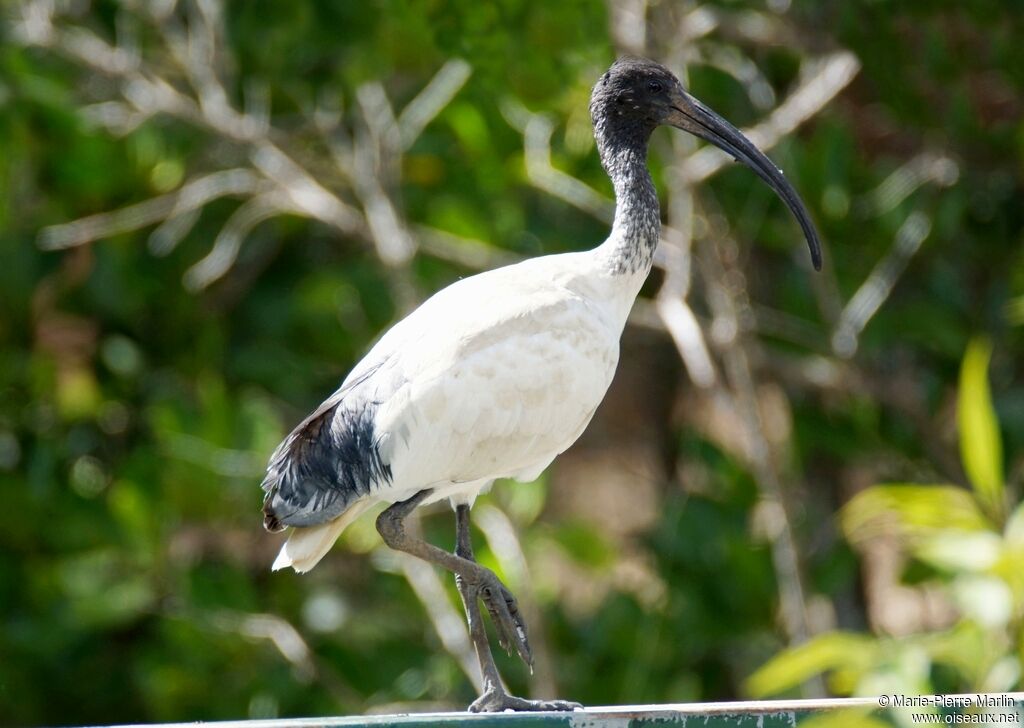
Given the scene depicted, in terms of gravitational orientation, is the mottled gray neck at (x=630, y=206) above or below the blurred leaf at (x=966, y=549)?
above

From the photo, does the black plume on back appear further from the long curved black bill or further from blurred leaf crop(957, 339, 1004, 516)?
blurred leaf crop(957, 339, 1004, 516)

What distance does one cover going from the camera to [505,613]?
11.5ft

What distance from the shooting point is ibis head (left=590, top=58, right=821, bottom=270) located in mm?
3752

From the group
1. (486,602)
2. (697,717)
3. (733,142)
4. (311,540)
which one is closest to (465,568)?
(486,602)

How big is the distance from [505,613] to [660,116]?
3.92 feet

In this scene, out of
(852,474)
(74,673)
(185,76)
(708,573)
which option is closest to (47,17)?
(185,76)

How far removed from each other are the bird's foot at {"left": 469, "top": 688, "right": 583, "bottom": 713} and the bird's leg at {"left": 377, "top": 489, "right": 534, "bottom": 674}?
0.32 ft

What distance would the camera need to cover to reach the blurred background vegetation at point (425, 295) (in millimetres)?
5684

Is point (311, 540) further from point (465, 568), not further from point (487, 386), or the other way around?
point (487, 386)

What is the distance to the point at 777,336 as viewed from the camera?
21.0 ft

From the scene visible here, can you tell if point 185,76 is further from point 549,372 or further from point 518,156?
point 549,372

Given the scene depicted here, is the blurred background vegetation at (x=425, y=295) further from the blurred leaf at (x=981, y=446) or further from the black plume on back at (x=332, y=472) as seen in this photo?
the black plume on back at (x=332, y=472)

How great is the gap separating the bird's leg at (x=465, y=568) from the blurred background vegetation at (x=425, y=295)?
1.84 metres

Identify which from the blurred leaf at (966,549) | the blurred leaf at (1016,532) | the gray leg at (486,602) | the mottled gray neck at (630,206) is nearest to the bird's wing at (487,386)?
the gray leg at (486,602)
